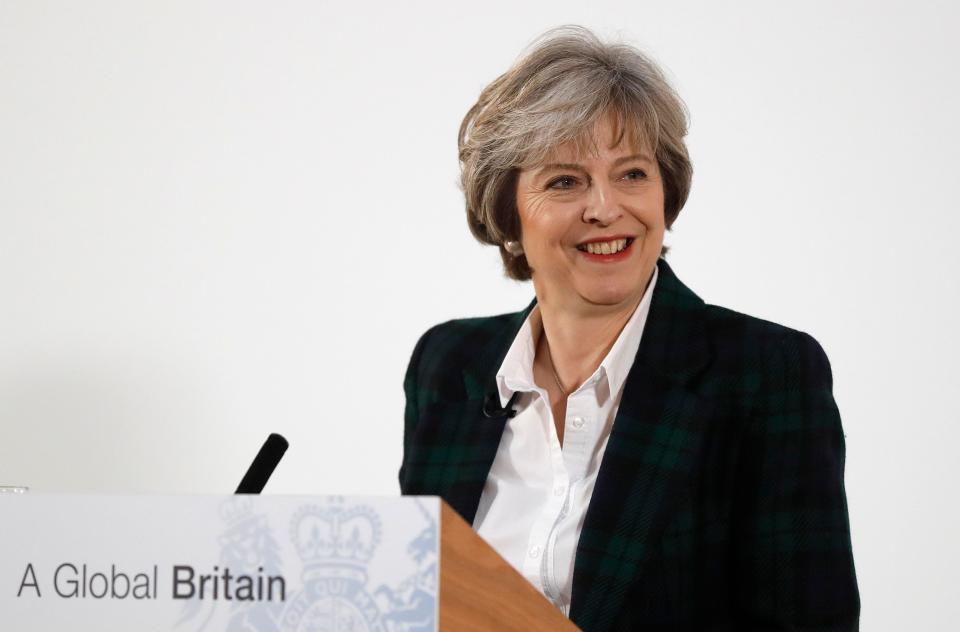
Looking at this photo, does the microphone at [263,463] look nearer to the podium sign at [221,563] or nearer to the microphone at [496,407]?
the podium sign at [221,563]

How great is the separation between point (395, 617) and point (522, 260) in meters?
1.09

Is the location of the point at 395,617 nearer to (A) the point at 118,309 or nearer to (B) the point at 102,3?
(A) the point at 118,309

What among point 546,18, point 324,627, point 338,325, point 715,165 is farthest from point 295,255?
point 324,627

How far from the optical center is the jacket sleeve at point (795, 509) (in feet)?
4.47

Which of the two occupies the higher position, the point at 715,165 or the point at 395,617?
the point at 715,165

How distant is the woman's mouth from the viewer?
157 centimetres

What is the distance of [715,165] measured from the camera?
222 cm

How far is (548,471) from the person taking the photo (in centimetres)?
157

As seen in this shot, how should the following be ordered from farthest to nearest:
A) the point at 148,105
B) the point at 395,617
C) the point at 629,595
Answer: the point at 148,105, the point at 629,595, the point at 395,617

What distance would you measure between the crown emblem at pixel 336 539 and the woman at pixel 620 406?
2.15 ft

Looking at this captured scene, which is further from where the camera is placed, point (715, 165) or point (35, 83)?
point (35, 83)

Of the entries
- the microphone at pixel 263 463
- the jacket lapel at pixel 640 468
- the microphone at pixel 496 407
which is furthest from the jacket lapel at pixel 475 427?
the microphone at pixel 263 463

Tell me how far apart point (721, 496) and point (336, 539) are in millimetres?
779

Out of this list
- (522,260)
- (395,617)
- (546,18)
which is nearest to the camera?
(395,617)
